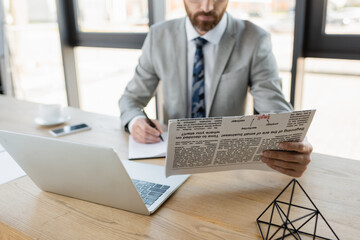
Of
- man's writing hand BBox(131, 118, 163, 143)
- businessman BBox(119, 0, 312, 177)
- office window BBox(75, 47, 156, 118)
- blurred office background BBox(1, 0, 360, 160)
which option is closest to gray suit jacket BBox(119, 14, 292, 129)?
businessman BBox(119, 0, 312, 177)

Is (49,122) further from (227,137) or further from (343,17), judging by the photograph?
(343,17)

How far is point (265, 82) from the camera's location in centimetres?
138

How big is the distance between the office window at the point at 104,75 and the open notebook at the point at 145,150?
1.50 m

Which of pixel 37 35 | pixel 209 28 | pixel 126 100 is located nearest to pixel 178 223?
pixel 126 100

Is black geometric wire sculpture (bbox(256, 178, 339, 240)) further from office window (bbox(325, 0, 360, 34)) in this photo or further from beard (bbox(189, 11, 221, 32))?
office window (bbox(325, 0, 360, 34))

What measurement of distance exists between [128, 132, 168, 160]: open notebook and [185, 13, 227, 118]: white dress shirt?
46 cm

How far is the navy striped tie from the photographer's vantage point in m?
1.51

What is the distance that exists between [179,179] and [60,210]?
1.04 feet

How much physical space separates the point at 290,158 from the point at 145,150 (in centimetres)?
49

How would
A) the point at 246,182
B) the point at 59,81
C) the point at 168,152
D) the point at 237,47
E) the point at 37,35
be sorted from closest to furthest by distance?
the point at 168,152 < the point at 246,182 < the point at 237,47 < the point at 37,35 < the point at 59,81

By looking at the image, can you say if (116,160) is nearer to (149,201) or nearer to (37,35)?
(149,201)

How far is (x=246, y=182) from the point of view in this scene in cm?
92

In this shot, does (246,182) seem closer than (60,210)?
No

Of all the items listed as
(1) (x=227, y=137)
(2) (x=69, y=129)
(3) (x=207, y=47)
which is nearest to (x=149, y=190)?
(1) (x=227, y=137)
